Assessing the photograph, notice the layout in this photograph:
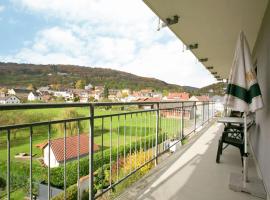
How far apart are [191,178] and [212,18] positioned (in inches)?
98.0

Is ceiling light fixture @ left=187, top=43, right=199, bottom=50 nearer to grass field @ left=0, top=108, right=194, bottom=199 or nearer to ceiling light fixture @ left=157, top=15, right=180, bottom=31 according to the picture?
grass field @ left=0, top=108, right=194, bottom=199

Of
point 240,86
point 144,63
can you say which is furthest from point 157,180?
point 144,63

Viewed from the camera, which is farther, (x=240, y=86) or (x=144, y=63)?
(x=144, y=63)

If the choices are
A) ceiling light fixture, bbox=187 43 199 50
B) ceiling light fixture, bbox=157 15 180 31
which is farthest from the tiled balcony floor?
ceiling light fixture, bbox=187 43 199 50

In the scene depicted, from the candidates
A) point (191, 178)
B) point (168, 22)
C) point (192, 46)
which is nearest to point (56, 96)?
point (192, 46)

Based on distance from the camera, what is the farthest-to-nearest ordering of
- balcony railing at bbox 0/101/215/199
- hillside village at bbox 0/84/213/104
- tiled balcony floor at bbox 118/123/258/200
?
hillside village at bbox 0/84/213/104, tiled balcony floor at bbox 118/123/258/200, balcony railing at bbox 0/101/215/199

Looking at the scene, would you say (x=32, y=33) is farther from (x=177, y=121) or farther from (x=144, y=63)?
(x=177, y=121)

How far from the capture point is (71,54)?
64.4 m

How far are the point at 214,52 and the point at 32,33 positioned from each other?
218ft

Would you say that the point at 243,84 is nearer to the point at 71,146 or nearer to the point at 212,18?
the point at 212,18

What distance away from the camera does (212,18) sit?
12.8 feet

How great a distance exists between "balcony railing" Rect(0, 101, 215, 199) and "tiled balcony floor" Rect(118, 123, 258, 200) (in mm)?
223

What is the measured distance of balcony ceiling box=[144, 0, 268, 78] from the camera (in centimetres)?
330

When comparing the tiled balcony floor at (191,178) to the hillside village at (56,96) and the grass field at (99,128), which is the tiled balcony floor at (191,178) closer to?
the grass field at (99,128)
